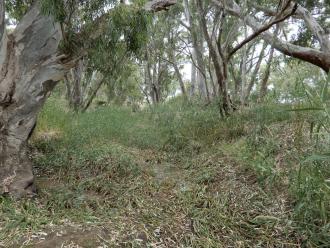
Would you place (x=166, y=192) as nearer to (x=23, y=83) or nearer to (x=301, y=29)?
(x=23, y=83)

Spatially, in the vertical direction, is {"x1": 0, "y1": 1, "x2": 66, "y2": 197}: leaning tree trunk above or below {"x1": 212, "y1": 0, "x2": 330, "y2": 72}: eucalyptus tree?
below

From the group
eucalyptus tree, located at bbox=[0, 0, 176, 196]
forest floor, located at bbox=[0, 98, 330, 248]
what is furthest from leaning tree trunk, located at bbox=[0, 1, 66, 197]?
forest floor, located at bbox=[0, 98, 330, 248]

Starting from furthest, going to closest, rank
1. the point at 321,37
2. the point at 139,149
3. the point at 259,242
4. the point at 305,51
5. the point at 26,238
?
the point at 321,37 < the point at 305,51 < the point at 139,149 < the point at 259,242 < the point at 26,238

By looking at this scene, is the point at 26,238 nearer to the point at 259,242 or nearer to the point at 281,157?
the point at 259,242

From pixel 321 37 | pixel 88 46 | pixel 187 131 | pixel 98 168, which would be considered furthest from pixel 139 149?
pixel 321 37

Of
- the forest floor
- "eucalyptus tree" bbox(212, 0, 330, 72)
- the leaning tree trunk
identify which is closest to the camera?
the forest floor

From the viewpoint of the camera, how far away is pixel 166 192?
391cm

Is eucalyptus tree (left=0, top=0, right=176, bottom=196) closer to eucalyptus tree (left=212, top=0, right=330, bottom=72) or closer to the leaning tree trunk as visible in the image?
the leaning tree trunk

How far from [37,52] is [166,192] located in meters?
2.07

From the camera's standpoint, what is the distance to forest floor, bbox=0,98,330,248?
289 centimetres

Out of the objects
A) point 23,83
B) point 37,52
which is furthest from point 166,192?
point 37,52

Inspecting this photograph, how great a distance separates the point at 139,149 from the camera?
5645mm

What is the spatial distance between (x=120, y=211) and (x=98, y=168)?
1.10 metres

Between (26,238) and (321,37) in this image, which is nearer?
(26,238)
